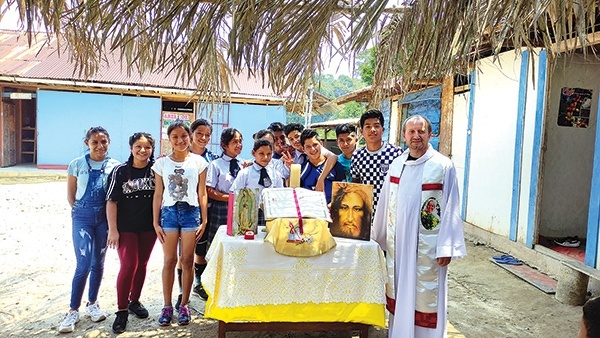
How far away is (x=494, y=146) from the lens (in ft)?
21.7

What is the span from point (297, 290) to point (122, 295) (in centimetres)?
151

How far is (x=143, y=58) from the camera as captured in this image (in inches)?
151

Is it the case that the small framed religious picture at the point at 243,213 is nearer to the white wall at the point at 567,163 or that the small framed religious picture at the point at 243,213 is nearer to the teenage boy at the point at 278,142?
the teenage boy at the point at 278,142

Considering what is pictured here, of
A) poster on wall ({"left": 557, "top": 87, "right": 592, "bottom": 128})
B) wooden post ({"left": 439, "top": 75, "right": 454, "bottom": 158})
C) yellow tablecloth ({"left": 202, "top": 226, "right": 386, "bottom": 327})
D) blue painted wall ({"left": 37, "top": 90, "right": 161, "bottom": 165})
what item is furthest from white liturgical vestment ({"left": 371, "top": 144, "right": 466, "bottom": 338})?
blue painted wall ({"left": 37, "top": 90, "right": 161, "bottom": 165})

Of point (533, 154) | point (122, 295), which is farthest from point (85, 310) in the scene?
point (533, 154)

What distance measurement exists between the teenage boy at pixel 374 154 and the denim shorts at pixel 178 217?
1397 millimetres

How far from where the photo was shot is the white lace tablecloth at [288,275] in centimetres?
296

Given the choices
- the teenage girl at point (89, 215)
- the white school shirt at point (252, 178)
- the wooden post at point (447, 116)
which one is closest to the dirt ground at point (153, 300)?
the teenage girl at point (89, 215)

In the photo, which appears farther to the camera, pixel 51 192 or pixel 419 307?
pixel 51 192

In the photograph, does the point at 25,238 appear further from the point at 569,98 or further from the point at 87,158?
the point at 569,98

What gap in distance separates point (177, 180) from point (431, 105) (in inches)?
265

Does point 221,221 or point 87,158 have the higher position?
point 87,158

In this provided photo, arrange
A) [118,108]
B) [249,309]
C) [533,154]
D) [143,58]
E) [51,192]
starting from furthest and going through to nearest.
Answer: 1. [118,108]
2. [51,192]
3. [533,154]
4. [143,58]
5. [249,309]

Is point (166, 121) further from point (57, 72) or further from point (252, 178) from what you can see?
point (252, 178)
